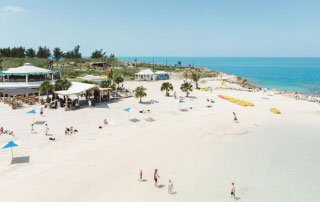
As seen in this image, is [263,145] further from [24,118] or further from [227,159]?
[24,118]

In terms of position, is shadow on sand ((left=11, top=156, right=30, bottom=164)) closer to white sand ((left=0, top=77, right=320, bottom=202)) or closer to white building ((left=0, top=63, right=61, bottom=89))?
white sand ((left=0, top=77, right=320, bottom=202))

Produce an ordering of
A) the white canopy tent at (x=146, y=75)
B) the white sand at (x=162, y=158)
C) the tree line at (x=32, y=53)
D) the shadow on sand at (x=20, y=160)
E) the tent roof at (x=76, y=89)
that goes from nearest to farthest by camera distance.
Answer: the white sand at (x=162, y=158) → the shadow on sand at (x=20, y=160) → the tent roof at (x=76, y=89) → the white canopy tent at (x=146, y=75) → the tree line at (x=32, y=53)

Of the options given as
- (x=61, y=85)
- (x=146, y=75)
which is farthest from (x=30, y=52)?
(x=61, y=85)

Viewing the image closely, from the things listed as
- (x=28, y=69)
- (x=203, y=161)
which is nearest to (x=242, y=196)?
(x=203, y=161)

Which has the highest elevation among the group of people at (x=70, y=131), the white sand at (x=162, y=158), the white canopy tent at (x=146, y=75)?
the white canopy tent at (x=146, y=75)

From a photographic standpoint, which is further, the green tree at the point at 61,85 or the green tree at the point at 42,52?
the green tree at the point at 42,52

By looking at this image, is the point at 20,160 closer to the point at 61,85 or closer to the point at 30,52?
the point at 61,85

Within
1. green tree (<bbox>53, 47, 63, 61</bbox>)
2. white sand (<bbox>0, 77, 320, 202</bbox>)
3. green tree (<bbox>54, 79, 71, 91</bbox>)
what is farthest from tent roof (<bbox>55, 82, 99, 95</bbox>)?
green tree (<bbox>53, 47, 63, 61</bbox>)

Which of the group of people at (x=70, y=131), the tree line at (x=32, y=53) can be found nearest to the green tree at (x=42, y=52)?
the tree line at (x=32, y=53)

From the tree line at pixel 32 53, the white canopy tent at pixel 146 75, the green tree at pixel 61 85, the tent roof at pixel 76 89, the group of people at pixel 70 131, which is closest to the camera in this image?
the group of people at pixel 70 131

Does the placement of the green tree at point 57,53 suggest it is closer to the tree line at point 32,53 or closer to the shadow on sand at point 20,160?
the tree line at point 32,53
